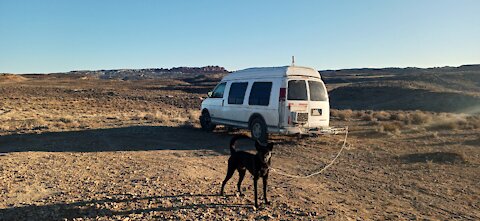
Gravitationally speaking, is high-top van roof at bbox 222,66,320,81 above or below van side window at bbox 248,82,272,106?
above

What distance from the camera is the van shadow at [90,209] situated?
522 cm

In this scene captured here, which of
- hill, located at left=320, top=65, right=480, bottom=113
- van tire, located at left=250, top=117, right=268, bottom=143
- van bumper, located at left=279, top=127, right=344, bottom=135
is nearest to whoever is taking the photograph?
van bumper, located at left=279, top=127, right=344, bottom=135

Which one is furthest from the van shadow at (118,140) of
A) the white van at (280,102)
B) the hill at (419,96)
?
the hill at (419,96)

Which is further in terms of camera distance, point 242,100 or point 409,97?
point 409,97

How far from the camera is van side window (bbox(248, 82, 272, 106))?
11742mm

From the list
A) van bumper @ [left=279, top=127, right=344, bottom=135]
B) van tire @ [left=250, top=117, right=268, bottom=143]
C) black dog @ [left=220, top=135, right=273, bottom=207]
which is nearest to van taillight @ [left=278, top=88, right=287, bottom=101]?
van bumper @ [left=279, top=127, right=344, bottom=135]

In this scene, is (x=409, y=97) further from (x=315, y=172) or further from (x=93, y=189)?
(x=93, y=189)

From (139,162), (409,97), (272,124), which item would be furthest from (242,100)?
(409,97)

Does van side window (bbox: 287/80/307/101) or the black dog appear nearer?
the black dog

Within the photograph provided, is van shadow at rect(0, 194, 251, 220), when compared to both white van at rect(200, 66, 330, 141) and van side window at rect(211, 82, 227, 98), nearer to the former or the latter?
white van at rect(200, 66, 330, 141)

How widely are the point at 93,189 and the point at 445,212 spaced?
528 centimetres

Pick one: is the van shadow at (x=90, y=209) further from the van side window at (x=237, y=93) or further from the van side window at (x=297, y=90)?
the van side window at (x=237, y=93)

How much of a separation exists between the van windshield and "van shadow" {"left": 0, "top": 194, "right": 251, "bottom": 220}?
21.5ft

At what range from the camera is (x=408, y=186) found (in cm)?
737
